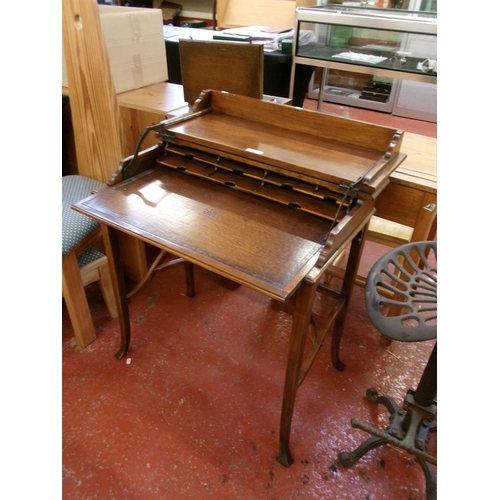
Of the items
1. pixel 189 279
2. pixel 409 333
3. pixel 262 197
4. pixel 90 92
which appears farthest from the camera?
pixel 189 279

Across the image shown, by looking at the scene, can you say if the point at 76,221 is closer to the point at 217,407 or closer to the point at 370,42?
the point at 217,407

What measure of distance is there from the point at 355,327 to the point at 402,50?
1905mm

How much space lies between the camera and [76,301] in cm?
178

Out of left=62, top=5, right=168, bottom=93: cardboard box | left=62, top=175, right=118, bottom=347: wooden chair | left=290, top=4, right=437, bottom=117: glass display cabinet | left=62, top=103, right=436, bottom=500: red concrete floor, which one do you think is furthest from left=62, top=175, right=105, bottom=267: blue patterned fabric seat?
left=290, top=4, right=437, bottom=117: glass display cabinet

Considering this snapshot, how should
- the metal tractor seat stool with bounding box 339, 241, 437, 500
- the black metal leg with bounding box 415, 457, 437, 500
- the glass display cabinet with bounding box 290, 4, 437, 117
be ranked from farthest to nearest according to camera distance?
the glass display cabinet with bounding box 290, 4, 437, 117 → the black metal leg with bounding box 415, 457, 437, 500 → the metal tractor seat stool with bounding box 339, 241, 437, 500

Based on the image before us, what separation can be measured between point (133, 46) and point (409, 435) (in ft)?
6.96

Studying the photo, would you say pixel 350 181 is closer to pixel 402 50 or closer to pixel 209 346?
pixel 209 346

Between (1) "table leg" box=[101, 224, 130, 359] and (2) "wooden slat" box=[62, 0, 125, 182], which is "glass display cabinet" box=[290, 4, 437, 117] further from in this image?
(1) "table leg" box=[101, 224, 130, 359]

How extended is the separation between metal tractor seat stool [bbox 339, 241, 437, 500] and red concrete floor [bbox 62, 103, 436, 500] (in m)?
0.10

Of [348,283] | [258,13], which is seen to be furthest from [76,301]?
[258,13]

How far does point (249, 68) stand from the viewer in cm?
159

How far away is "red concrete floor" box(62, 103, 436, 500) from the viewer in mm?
1397

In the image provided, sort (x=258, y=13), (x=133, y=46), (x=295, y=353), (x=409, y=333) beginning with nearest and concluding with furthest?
(x=409, y=333), (x=295, y=353), (x=133, y=46), (x=258, y=13)

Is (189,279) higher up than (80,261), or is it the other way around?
(80,261)
